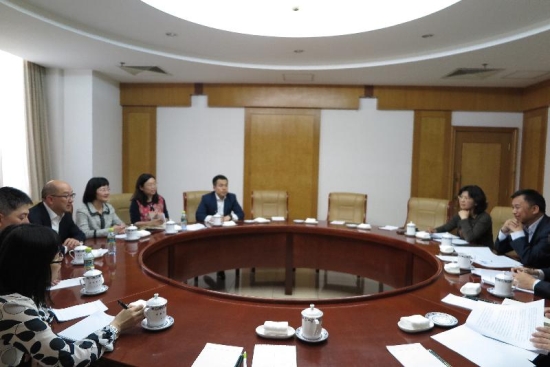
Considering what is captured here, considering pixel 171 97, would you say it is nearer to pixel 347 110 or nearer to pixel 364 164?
pixel 347 110

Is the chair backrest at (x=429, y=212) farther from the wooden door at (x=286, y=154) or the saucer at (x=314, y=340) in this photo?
the saucer at (x=314, y=340)

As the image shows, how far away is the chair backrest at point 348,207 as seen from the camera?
14.3 ft

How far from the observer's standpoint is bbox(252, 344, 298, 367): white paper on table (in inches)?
47.4

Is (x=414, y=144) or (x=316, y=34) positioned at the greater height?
(x=316, y=34)

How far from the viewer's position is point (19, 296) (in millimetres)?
1164

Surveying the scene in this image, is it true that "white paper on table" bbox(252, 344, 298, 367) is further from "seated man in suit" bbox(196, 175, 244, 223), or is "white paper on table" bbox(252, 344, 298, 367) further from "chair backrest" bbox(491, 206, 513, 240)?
"chair backrest" bbox(491, 206, 513, 240)

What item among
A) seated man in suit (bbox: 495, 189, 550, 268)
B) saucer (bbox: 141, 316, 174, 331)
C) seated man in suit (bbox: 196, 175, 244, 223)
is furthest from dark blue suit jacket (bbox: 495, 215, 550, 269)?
seated man in suit (bbox: 196, 175, 244, 223)

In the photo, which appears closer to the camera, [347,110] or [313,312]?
[313,312]

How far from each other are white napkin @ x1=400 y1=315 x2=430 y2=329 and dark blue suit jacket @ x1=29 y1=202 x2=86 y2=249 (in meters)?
2.40

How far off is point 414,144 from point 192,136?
351 centimetres

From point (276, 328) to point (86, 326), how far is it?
0.76 m

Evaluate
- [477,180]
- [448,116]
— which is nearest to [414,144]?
[448,116]

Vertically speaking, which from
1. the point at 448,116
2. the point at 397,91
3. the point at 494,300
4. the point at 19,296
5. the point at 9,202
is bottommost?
the point at 494,300

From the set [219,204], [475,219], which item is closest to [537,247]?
[475,219]
